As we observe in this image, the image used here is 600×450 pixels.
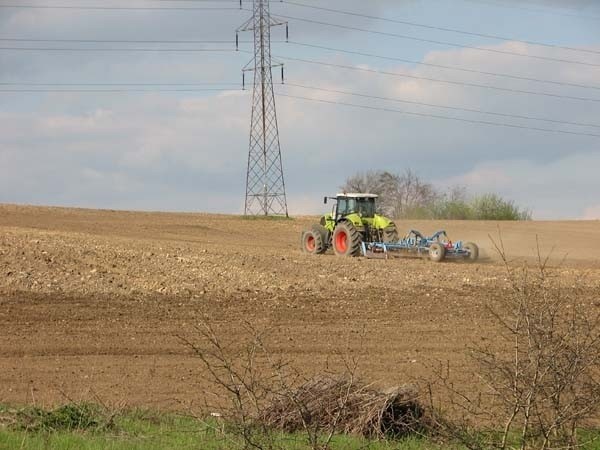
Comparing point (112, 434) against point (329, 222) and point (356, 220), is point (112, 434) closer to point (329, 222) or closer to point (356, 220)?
point (356, 220)

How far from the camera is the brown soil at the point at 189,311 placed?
15398mm

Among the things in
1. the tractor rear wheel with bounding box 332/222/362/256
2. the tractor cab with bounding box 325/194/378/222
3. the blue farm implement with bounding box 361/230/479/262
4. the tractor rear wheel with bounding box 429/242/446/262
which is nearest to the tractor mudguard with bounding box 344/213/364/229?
the tractor cab with bounding box 325/194/378/222

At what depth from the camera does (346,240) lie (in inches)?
1296

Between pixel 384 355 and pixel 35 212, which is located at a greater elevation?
pixel 35 212

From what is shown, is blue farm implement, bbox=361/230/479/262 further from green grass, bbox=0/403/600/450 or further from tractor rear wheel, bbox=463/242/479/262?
green grass, bbox=0/403/600/450

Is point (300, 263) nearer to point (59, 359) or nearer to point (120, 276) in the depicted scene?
point (120, 276)

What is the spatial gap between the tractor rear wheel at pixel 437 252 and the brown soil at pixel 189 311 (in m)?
1.26

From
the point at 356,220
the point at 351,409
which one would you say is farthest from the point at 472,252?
the point at 351,409

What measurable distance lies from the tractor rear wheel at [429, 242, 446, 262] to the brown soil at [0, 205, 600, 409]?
126 cm

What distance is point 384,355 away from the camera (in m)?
17.7

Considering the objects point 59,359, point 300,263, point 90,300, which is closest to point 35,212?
point 300,263

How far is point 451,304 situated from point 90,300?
24.8ft

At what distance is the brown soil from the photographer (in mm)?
15398

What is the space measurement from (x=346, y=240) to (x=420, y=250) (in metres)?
2.20
